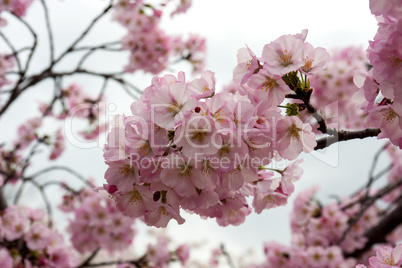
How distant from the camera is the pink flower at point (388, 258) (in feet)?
3.63

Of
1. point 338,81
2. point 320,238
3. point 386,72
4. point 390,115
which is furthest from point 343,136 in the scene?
point 338,81

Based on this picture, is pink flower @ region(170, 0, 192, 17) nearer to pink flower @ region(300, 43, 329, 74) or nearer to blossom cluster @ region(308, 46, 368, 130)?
blossom cluster @ region(308, 46, 368, 130)

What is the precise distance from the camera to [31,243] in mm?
3061

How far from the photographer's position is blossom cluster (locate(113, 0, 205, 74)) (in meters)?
4.45

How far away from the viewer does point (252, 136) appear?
978mm

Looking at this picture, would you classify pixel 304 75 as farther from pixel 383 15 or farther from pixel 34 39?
pixel 34 39

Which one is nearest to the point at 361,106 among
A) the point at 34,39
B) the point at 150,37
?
the point at 34,39

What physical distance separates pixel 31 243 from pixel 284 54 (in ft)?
9.46

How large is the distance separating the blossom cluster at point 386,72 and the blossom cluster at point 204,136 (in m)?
0.19

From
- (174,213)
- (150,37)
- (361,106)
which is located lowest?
(174,213)

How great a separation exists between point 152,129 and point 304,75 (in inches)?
20.9

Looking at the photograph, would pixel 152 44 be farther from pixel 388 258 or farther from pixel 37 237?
pixel 388 258

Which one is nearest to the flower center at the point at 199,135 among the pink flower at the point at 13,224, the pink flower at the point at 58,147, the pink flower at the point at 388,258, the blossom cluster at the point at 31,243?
the pink flower at the point at 388,258

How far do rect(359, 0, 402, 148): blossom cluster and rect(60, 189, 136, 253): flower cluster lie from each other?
2.95m
